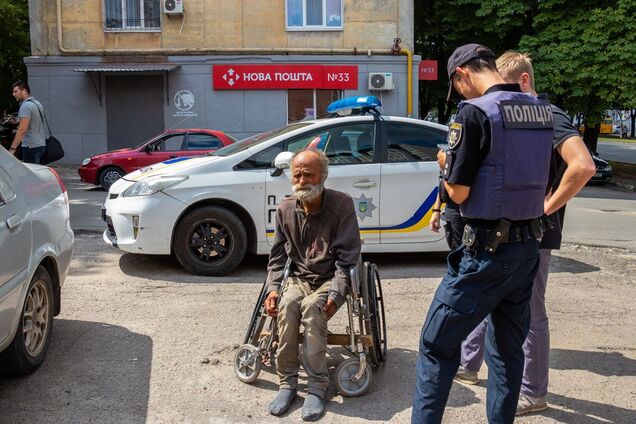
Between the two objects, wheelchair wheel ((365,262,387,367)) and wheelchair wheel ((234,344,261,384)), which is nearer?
wheelchair wheel ((234,344,261,384))

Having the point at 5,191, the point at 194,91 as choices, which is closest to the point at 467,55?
the point at 5,191

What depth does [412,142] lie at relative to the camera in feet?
23.1

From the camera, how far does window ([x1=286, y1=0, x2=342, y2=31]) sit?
1977 centimetres

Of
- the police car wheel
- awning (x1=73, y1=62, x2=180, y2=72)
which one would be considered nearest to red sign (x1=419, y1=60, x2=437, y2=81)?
awning (x1=73, y1=62, x2=180, y2=72)

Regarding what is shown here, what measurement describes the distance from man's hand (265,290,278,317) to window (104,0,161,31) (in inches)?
688

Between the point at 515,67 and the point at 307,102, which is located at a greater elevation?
the point at 307,102

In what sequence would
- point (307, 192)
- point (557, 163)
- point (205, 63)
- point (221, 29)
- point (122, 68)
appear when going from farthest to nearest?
point (205, 63) < point (221, 29) < point (122, 68) < point (307, 192) < point (557, 163)

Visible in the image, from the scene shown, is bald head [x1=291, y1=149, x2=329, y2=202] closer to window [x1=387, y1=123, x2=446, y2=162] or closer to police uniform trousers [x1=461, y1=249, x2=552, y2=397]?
police uniform trousers [x1=461, y1=249, x2=552, y2=397]

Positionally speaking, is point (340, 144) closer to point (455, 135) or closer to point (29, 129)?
point (455, 135)

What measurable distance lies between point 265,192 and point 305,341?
2.89 m

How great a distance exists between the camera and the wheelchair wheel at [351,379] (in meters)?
3.93

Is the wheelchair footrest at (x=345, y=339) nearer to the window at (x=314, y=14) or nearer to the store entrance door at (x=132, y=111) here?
the window at (x=314, y=14)

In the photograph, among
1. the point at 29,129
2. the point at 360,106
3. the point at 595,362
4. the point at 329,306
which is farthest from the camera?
the point at 29,129


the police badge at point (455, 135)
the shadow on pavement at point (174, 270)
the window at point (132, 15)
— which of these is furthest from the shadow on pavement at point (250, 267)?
the window at point (132, 15)
